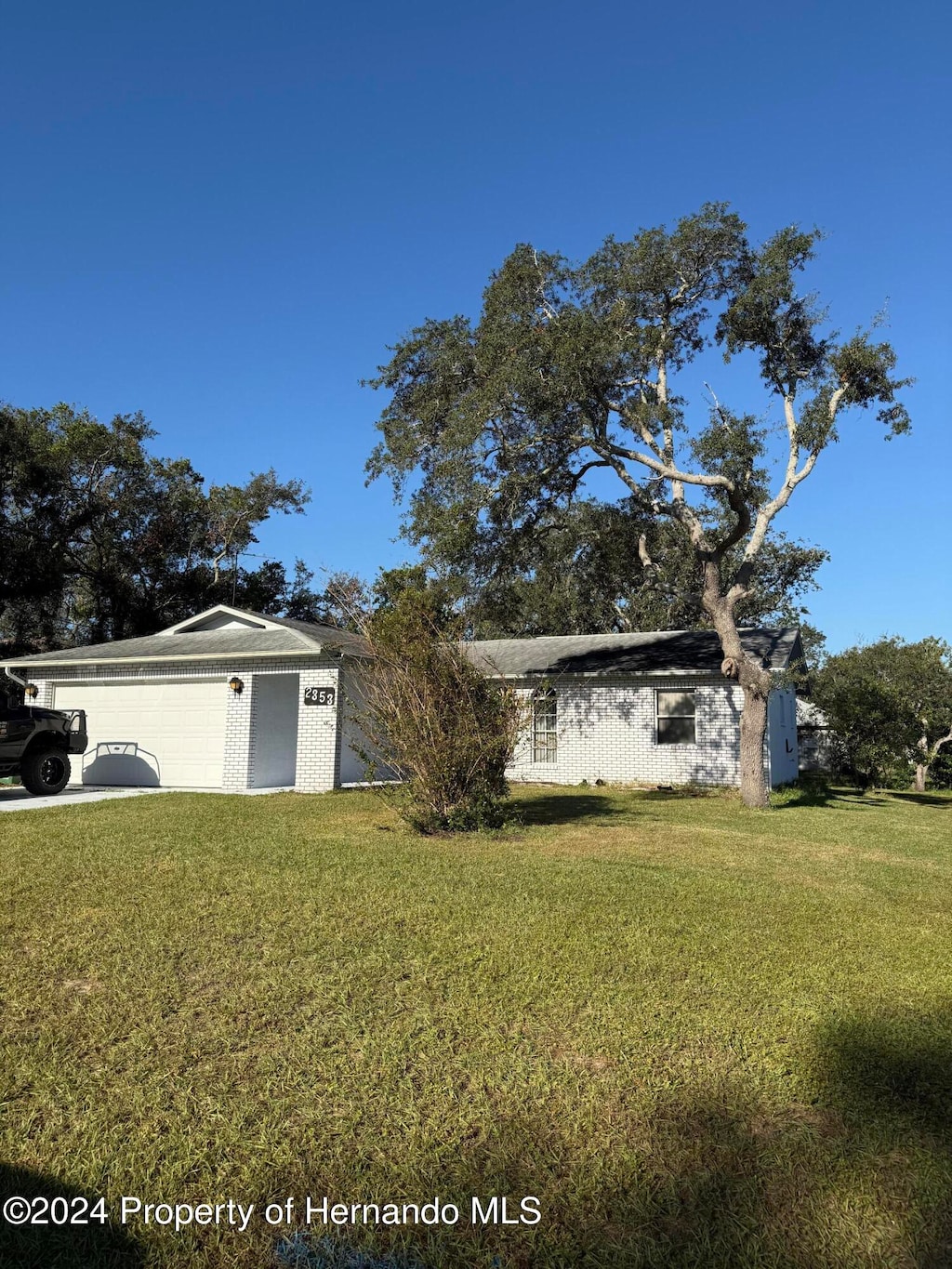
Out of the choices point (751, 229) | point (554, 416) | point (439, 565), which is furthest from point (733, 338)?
point (439, 565)

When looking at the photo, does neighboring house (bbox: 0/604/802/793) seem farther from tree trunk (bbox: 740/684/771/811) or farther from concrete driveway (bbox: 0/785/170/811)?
tree trunk (bbox: 740/684/771/811)

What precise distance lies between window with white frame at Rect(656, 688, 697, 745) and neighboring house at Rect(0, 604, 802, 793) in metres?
0.02

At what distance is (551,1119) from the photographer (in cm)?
314

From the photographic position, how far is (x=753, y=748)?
14156 millimetres

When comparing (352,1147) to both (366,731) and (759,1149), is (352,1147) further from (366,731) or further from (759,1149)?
(366,731)

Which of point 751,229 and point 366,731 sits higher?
point 751,229

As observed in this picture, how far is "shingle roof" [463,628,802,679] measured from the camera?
17.3 m

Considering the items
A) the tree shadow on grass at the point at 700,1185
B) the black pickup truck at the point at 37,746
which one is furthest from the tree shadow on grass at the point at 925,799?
the black pickup truck at the point at 37,746

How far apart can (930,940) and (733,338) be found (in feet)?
43.7

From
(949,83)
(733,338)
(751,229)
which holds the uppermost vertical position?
(751,229)

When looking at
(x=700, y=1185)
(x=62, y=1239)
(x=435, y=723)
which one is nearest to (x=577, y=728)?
(x=435, y=723)

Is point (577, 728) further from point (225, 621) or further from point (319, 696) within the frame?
point (225, 621)

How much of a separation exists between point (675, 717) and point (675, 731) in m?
0.31

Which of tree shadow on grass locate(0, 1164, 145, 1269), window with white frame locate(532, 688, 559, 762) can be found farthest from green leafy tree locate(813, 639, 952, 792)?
tree shadow on grass locate(0, 1164, 145, 1269)
